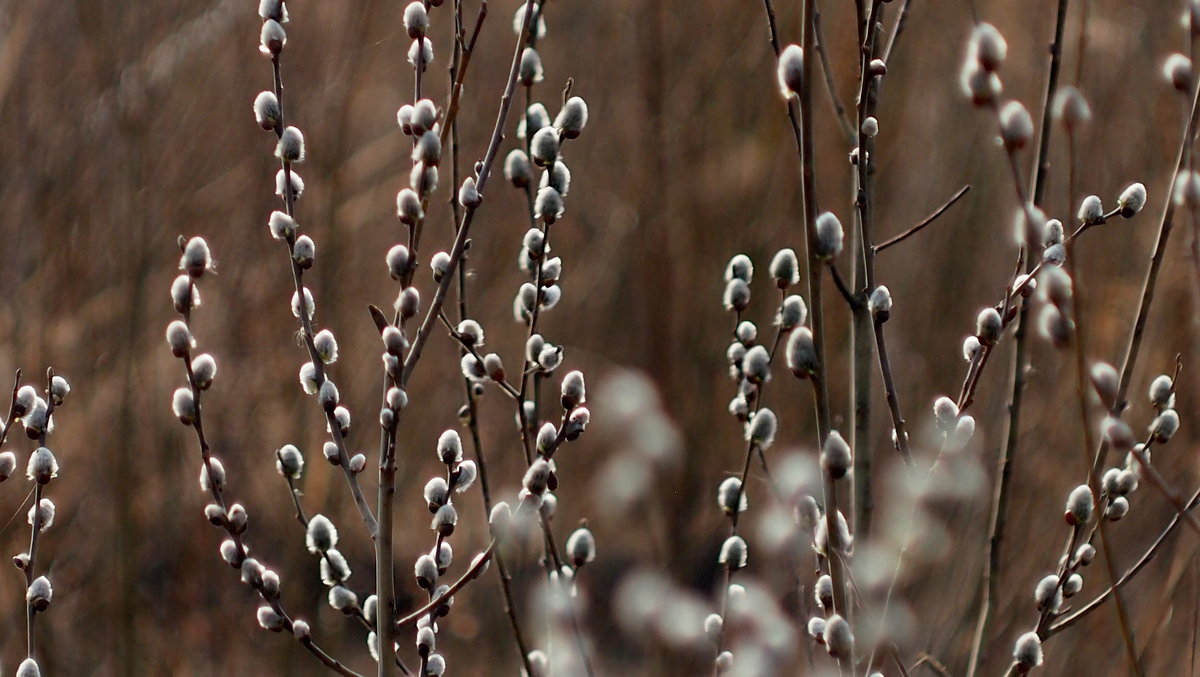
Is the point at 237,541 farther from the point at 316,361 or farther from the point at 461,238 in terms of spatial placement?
the point at 461,238

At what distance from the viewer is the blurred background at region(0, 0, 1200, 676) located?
249 cm

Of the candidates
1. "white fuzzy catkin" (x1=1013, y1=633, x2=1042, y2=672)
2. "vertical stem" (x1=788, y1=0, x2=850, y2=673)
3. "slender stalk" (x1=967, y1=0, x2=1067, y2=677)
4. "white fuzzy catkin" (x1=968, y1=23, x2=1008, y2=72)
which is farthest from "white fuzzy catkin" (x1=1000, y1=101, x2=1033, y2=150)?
"white fuzzy catkin" (x1=1013, y1=633, x2=1042, y2=672)

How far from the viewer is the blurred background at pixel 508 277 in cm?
249

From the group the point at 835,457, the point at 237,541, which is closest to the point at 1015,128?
the point at 835,457

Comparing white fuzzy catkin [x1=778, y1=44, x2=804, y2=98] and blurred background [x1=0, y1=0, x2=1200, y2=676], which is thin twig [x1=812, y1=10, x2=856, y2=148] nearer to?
white fuzzy catkin [x1=778, y1=44, x2=804, y2=98]

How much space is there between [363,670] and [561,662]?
2.77 m

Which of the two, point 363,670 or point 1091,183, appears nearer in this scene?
point 1091,183

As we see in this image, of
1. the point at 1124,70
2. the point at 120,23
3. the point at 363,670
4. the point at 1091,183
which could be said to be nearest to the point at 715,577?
the point at 363,670

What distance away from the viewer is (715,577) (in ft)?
11.5

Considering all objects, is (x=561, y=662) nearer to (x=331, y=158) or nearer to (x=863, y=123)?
(x=863, y=123)

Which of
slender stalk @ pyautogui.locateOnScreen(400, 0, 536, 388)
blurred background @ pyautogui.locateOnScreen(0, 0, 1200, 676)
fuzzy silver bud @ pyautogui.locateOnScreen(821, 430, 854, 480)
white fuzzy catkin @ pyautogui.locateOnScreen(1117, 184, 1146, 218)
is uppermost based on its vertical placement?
blurred background @ pyautogui.locateOnScreen(0, 0, 1200, 676)

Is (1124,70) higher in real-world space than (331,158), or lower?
higher

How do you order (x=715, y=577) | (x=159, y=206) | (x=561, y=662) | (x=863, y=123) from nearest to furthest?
(x=863, y=123), (x=561, y=662), (x=159, y=206), (x=715, y=577)

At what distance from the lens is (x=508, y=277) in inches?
165
